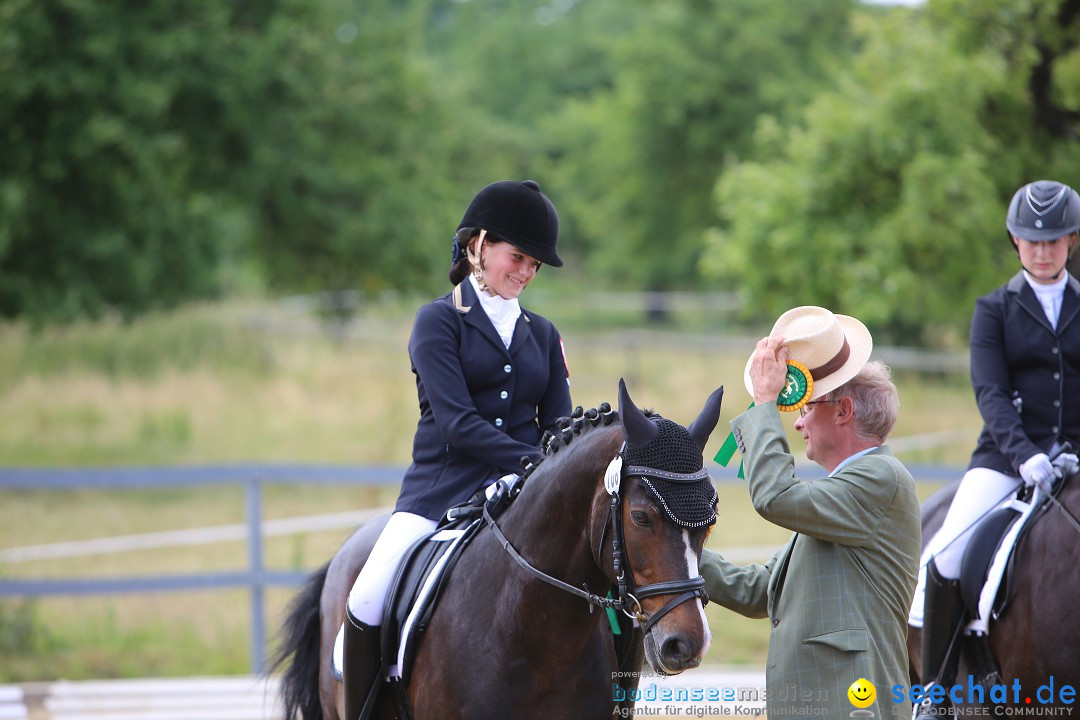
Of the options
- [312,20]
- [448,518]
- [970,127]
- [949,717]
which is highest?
[312,20]

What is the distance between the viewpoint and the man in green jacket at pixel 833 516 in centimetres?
278

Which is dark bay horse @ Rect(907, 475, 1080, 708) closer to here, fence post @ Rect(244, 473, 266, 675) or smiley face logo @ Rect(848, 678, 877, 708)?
smiley face logo @ Rect(848, 678, 877, 708)

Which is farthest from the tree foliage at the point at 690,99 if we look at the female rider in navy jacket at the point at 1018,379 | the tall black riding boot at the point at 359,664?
the tall black riding boot at the point at 359,664

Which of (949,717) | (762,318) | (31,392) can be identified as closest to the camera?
(949,717)

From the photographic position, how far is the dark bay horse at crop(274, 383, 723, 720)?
279cm

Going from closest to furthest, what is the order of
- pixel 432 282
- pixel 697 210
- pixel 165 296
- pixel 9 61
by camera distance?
1. pixel 9 61
2. pixel 165 296
3. pixel 432 282
4. pixel 697 210

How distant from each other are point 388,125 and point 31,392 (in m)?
6.46

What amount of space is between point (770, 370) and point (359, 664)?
5.56 ft

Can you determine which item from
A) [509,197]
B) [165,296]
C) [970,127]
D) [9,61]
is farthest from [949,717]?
[165,296]

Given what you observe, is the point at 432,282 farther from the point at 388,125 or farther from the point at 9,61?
the point at 9,61

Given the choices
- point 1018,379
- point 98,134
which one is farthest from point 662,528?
point 98,134

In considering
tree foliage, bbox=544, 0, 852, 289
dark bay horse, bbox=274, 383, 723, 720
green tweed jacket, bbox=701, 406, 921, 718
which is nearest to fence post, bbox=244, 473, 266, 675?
dark bay horse, bbox=274, 383, 723, 720

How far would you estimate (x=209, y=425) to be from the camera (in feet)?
49.9

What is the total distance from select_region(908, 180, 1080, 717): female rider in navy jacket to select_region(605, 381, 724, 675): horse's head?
2154mm
